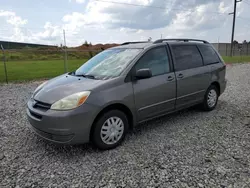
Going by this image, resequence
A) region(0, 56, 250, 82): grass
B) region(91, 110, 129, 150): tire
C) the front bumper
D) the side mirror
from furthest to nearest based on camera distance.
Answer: region(0, 56, 250, 82): grass, the side mirror, region(91, 110, 129, 150): tire, the front bumper

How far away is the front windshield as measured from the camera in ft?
11.6

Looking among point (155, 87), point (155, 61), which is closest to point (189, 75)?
point (155, 61)

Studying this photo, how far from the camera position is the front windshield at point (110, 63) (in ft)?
11.6

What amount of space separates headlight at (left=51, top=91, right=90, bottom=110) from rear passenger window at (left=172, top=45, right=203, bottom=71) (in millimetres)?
2097

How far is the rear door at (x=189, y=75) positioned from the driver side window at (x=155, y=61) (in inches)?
10.4

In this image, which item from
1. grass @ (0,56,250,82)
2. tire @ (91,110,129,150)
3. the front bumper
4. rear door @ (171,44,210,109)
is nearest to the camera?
the front bumper

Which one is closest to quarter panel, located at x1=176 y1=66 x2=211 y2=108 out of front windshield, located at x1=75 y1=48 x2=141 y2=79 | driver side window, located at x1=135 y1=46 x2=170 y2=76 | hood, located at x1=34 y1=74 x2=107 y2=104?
driver side window, located at x1=135 y1=46 x2=170 y2=76

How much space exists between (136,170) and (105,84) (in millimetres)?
1302

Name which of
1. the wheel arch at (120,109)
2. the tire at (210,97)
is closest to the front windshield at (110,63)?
the wheel arch at (120,109)

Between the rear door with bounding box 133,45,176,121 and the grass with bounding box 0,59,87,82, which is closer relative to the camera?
the rear door with bounding box 133,45,176,121

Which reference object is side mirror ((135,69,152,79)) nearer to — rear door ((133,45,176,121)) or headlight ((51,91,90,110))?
rear door ((133,45,176,121))

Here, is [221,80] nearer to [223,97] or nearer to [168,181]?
[223,97]

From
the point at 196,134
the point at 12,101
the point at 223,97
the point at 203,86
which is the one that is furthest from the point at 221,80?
the point at 12,101

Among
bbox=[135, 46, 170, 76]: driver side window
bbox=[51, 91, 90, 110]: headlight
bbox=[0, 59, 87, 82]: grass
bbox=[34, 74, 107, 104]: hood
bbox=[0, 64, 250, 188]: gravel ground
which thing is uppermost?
bbox=[135, 46, 170, 76]: driver side window
